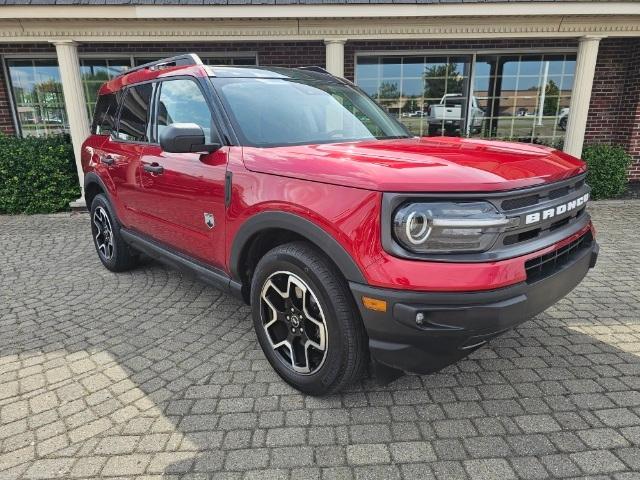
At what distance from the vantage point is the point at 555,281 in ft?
7.27

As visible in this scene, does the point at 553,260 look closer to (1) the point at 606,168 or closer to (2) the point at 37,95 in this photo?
(1) the point at 606,168

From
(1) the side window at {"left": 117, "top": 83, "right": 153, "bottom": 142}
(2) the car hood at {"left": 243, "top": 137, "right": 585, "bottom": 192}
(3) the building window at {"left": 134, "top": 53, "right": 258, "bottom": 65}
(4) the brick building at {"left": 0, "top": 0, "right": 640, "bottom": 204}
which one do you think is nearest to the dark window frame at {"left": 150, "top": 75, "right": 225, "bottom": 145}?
(1) the side window at {"left": 117, "top": 83, "right": 153, "bottom": 142}

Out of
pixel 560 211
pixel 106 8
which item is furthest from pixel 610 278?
pixel 106 8

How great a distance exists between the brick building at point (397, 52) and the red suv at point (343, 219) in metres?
4.05

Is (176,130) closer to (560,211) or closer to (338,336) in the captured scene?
(338,336)

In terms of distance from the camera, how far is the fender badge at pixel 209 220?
297cm

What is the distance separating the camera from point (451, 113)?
31.6ft

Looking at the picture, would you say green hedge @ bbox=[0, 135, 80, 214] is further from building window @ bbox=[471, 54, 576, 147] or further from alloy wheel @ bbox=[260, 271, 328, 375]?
building window @ bbox=[471, 54, 576, 147]

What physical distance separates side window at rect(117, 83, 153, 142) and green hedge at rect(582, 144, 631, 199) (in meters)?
7.60

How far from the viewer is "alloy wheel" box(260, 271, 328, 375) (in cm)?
243

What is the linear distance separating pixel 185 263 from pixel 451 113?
7902 millimetres

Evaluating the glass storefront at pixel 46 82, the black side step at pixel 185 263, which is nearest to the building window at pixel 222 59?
the glass storefront at pixel 46 82

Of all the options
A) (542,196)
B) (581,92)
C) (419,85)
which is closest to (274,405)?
(542,196)

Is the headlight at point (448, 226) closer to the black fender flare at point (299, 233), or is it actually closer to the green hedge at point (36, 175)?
the black fender flare at point (299, 233)
